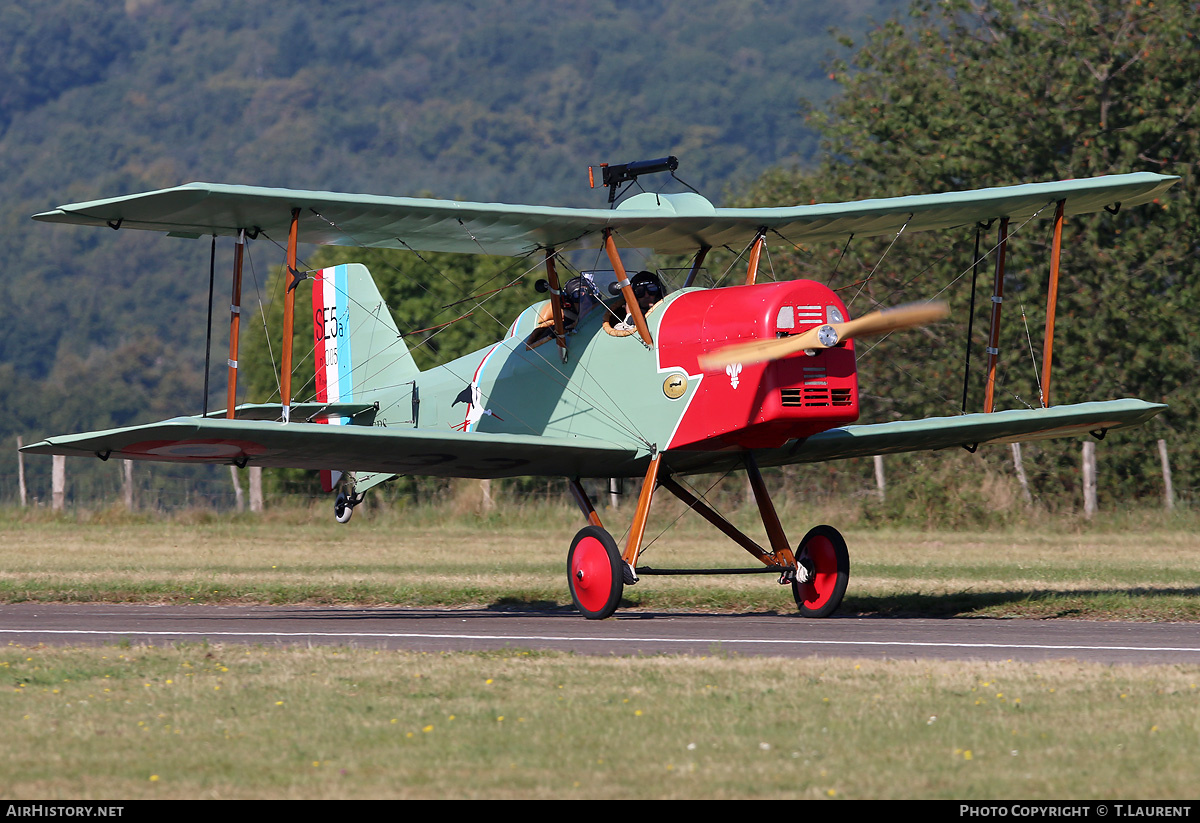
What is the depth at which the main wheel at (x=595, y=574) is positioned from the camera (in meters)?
12.7

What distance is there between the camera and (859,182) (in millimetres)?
35250

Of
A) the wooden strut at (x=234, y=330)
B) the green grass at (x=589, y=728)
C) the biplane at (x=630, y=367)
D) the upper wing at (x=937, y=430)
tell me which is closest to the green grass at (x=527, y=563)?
the upper wing at (x=937, y=430)

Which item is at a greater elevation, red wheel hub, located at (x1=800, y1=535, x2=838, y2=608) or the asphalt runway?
red wheel hub, located at (x1=800, y1=535, x2=838, y2=608)

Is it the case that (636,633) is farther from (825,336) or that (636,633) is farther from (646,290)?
(646,290)

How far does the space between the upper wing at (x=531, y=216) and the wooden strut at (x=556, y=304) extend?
0.17 m

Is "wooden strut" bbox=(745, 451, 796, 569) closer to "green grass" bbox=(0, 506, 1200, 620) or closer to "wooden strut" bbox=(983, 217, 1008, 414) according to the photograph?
"green grass" bbox=(0, 506, 1200, 620)

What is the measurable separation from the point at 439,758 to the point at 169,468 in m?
Result: 59.4

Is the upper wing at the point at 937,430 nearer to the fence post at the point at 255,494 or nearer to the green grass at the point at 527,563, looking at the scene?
the green grass at the point at 527,563

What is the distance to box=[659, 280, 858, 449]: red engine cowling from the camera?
12.2m

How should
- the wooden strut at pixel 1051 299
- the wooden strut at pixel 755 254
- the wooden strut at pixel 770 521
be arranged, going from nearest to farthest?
1. the wooden strut at pixel 770 521
2. the wooden strut at pixel 755 254
3. the wooden strut at pixel 1051 299

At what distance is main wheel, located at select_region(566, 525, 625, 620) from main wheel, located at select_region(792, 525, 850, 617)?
1.67 meters

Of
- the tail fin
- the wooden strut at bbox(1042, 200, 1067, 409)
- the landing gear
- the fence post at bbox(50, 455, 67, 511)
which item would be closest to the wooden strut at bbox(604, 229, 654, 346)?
the wooden strut at bbox(1042, 200, 1067, 409)

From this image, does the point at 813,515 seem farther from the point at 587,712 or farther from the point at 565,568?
the point at 587,712
